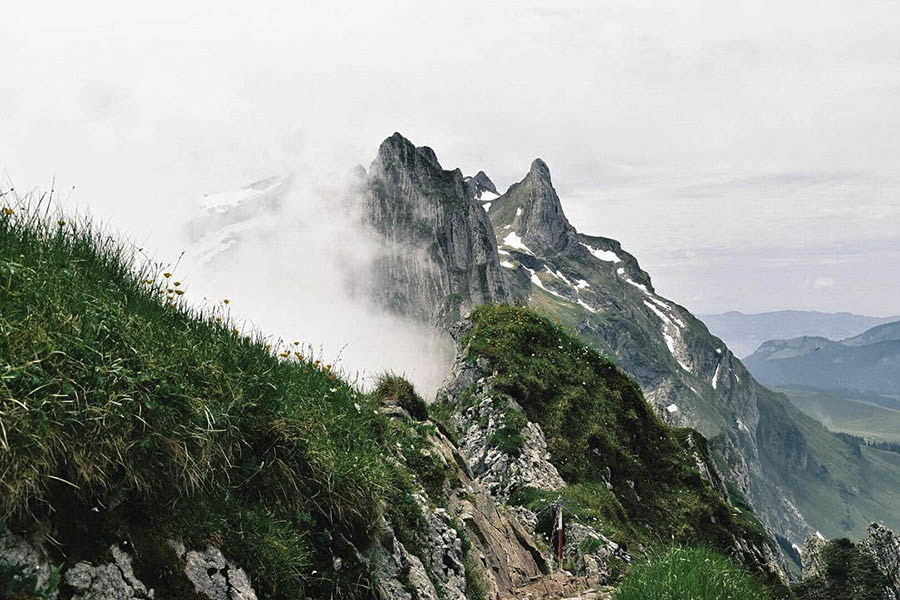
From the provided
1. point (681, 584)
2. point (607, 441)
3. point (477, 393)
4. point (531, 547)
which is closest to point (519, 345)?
point (477, 393)

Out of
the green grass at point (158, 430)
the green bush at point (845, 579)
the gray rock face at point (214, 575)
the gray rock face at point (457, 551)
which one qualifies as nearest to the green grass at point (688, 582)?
the gray rock face at point (457, 551)

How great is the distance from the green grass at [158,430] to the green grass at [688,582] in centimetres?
Answer: 357

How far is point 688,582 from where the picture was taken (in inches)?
294

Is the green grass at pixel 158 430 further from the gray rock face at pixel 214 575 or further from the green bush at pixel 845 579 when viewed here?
the green bush at pixel 845 579

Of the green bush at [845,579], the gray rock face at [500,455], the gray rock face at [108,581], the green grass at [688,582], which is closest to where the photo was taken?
the gray rock face at [108,581]

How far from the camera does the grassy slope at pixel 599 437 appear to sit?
20469 millimetres

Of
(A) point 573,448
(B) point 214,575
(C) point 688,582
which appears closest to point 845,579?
(A) point 573,448

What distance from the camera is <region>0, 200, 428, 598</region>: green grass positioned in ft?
16.5

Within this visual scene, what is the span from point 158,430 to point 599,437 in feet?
63.6

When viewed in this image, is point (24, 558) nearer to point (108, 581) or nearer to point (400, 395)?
point (108, 581)

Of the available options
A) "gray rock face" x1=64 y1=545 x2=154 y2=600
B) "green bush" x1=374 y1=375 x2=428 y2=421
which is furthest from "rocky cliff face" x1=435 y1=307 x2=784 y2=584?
"gray rock face" x1=64 y1=545 x2=154 y2=600

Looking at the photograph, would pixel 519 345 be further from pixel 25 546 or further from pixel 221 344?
pixel 25 546

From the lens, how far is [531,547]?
1439 centimetres

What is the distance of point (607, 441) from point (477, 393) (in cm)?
545
